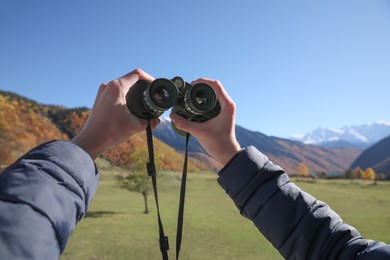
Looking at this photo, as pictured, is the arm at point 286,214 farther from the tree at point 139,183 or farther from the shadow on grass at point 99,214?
the tree at point 139,183

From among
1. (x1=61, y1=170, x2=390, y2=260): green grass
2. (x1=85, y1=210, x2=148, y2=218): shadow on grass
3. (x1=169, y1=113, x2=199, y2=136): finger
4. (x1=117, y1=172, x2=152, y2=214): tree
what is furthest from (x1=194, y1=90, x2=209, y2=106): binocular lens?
(x1=117, y1=172, x2=152, y2=214): tree

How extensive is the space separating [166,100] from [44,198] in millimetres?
1489

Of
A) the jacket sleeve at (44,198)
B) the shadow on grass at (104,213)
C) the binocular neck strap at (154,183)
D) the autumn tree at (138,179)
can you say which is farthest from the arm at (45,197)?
the autumn tree at (138,179)

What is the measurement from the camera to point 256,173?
1.80 metres

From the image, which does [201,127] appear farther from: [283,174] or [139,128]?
[283,174]

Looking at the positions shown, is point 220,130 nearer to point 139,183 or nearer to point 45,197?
point 45,197

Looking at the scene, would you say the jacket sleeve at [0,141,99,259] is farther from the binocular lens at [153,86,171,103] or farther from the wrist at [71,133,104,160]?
the binocular lens at [153,86,171,103]

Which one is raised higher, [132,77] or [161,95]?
[132,77]

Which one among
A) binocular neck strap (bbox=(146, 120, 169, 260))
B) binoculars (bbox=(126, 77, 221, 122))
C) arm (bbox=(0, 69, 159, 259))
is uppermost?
binoculars (bbox=(126, 77, 221, 122))

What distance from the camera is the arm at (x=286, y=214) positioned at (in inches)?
63.1

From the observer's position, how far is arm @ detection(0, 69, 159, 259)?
3.22 feet

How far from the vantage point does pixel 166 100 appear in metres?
2.49

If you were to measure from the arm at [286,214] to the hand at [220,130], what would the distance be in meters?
0.13

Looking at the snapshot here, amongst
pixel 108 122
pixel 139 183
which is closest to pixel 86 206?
pixel 108 122
